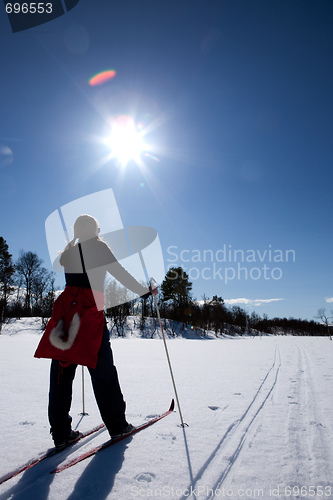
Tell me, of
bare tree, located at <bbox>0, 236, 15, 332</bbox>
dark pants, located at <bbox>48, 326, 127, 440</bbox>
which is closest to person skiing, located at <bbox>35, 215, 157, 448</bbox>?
dark pants, located at <bbox>48, 326, 127, 440</bbox>

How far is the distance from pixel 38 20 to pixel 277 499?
759cm

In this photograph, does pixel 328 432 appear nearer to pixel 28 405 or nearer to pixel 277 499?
pixel 277 499

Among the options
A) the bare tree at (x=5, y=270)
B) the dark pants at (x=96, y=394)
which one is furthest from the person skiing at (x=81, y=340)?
the bare tree at (x=5, y=270)

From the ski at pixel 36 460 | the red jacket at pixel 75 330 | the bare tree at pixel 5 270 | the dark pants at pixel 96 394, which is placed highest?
the bare tree at pixel 5 270

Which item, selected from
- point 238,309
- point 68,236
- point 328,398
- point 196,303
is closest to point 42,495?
point 68,236

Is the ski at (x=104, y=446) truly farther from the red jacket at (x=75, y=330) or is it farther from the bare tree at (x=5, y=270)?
the bare tree at (x=5, y=270)

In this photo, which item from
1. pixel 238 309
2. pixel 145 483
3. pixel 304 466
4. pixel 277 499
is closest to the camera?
pixel 277 499

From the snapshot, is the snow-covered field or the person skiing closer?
the snow-covered field

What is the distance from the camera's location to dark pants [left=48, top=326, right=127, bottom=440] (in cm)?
192

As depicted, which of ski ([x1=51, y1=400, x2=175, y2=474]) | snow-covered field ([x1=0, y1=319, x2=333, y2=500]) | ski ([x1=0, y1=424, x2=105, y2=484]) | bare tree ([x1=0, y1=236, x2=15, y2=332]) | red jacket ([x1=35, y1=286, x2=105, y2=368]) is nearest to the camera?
snow-covered field ([x1=0, y1=319, x2=333, y2=500])

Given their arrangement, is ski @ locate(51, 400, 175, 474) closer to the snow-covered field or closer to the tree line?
the snow-covered field

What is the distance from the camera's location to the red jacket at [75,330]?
72.2 inches

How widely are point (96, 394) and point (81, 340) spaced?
0.52 m

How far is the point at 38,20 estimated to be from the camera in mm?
4867
